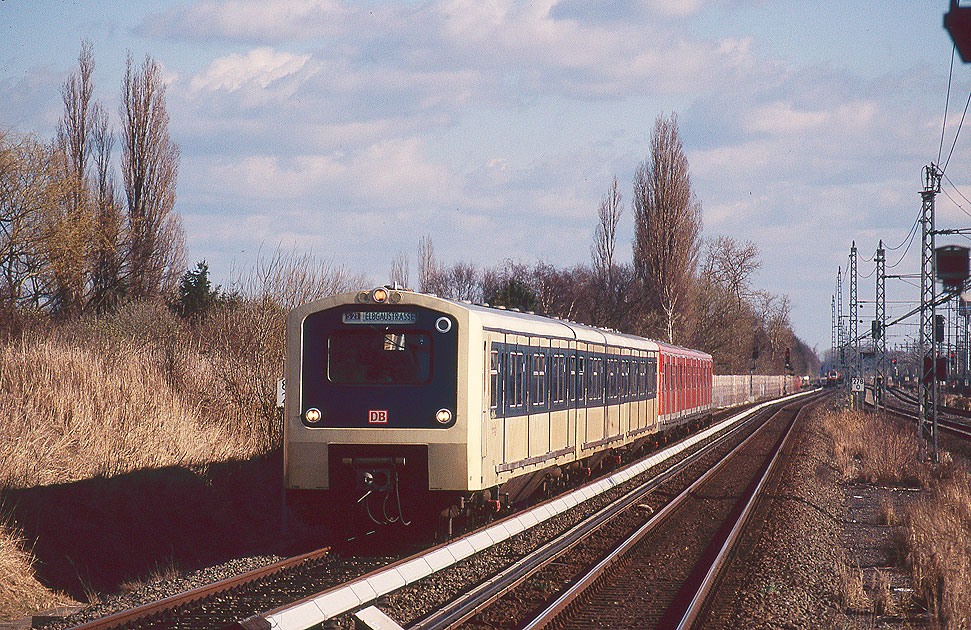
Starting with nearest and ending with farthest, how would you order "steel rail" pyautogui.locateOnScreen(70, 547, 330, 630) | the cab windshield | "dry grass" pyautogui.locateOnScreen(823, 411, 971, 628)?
"steel rail" pyautogui.locateOnScreen(70, 547, 330, 630) < "dry grass" pyautogui.locateOnScreen(823, 411, 971, 628) < the cab windshield

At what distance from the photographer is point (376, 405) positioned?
1139 centimetres

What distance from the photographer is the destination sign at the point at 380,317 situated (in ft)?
37.6

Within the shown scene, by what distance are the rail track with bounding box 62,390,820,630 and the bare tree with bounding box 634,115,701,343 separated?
39793 millimetres

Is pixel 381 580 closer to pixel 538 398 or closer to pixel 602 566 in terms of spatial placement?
pixel 602 566

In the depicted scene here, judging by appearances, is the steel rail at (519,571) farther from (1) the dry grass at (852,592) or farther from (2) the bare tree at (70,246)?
(2) the bare tree at (70,246)

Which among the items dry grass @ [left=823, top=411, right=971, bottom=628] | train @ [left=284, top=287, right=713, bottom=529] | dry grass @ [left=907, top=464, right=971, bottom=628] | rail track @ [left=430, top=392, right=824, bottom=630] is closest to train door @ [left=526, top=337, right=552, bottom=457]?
rail track @ [left=430, top=392, right=824, bottom=630]

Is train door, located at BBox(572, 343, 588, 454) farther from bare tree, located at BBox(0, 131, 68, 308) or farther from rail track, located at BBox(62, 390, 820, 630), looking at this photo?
bare tree, located at BBox(0, 131, 68, 308)

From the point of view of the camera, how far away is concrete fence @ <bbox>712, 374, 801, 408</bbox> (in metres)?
48.9

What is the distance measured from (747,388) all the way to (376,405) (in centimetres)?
5817

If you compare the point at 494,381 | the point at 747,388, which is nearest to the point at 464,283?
the point at 747,388

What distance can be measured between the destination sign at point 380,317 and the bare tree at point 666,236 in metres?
43.1

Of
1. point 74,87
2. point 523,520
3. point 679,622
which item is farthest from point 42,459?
point 74,87

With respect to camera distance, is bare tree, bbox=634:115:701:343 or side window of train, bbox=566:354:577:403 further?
bare tree, bbox=634:115:701:343

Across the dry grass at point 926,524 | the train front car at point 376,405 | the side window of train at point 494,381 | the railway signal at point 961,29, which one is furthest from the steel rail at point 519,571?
the railway signal at point 961,29
